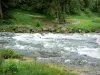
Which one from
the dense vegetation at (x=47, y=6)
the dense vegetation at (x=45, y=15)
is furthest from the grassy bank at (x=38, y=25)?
the dense vegetation at (x=47, y=6)

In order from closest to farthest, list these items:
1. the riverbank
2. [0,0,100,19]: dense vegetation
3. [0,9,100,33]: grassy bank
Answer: the riverbank → [0,9,100,33]: grassy bank → [0,0,100,19]: dense vegetation

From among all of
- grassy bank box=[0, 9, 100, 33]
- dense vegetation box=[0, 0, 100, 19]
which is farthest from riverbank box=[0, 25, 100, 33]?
dense vegetation box=[0, 0, 100, 19]

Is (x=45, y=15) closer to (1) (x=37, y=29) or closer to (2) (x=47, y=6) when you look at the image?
(2) (x=47, y=6)

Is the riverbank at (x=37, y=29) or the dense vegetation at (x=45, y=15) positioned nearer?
the riverbank at (x=37, y=29)

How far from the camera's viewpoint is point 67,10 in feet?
161

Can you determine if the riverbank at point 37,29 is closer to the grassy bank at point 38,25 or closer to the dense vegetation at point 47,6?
the grassy bank at point 38,25

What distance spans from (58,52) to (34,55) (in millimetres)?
2687

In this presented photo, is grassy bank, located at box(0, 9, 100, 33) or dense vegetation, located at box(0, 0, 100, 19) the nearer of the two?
grassy bank, located at box(0, 9, 100, 33)

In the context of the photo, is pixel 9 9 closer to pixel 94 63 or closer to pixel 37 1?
pixel 37 1

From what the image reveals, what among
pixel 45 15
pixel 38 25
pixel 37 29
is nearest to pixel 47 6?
pixel 45 15

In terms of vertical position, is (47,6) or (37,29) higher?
(47,6)

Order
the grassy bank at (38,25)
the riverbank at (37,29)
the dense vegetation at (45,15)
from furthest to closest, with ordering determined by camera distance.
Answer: the dense vegetation at (45,15) < the grassy bank at (38,25) < the riverbank at (37,29)

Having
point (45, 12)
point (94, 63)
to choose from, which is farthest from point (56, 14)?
point (94, 63)

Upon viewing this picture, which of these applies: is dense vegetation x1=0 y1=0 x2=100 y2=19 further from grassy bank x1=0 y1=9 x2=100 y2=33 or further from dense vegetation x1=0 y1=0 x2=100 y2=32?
grassy bank x1=0 y1=9 x2=100 y2=33
